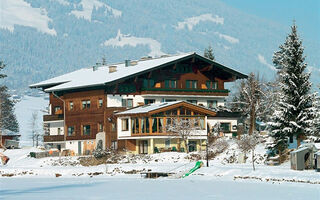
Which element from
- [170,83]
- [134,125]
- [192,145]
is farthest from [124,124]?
[170,83]

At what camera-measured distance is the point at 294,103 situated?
6091 centimetres

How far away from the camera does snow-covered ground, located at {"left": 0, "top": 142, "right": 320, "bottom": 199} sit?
40.6 m

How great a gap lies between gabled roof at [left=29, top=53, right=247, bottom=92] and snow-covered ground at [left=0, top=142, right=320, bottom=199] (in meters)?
15.3

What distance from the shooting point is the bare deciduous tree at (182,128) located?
251 ft

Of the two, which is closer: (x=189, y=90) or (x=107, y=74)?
(x=189, y=90)

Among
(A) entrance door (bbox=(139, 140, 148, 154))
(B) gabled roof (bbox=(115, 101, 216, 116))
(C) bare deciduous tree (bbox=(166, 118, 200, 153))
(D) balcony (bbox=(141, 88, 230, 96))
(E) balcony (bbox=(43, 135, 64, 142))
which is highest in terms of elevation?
(D) balcony (bbox=(141, 88, 230, 96))

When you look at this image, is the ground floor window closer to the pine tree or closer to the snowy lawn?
the pine tree

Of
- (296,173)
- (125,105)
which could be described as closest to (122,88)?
(125,105)

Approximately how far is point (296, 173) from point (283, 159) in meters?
10.5

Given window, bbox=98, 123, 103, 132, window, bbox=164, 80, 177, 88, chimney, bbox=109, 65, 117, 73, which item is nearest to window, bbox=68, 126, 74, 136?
window, bbox=98, 123, 103, 132

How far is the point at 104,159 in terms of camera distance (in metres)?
70.6

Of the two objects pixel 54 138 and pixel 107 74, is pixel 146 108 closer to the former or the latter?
pixel 107 74

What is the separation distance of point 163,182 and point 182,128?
88.0 feet

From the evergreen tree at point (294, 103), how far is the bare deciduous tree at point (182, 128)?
17.0 metres
